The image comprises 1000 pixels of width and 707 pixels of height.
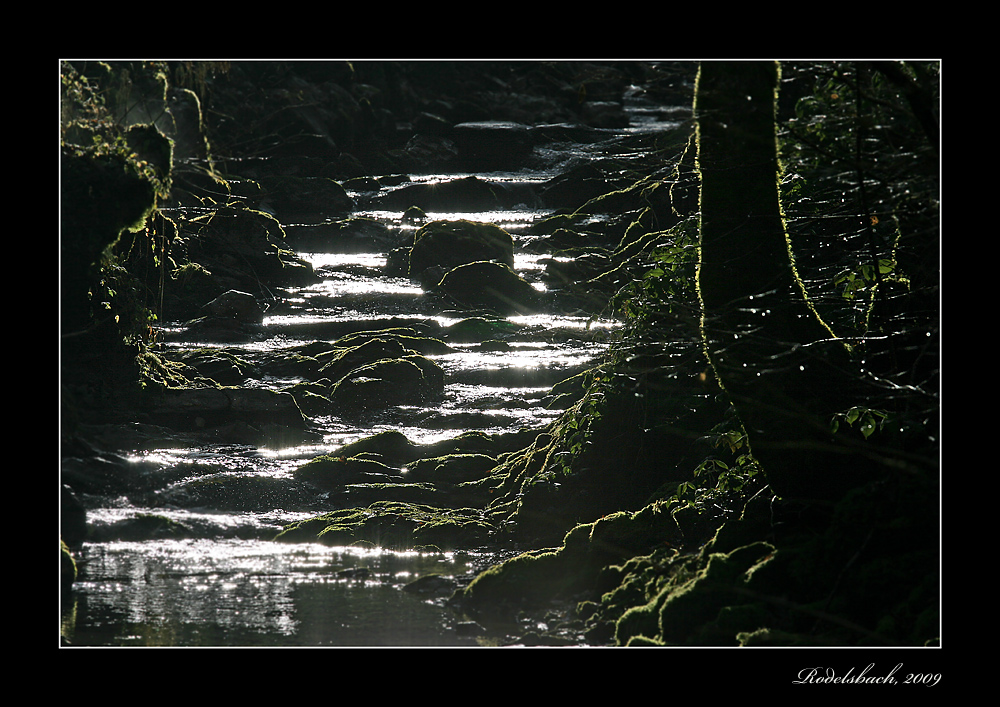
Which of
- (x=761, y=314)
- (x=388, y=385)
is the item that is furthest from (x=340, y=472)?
(x=761, y=314)

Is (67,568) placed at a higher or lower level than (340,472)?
lower

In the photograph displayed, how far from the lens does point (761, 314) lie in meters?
6.32

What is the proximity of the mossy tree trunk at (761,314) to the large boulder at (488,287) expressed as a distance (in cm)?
1618

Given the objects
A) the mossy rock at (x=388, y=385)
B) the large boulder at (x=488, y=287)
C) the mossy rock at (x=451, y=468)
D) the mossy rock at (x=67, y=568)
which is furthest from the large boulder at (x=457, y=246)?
the mossy rock at (x=67, y=568)

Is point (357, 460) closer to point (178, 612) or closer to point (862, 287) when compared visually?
point (178, 612)

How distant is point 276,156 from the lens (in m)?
33.2

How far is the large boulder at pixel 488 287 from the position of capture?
2280 cm

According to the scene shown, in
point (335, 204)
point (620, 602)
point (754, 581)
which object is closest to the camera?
point (754, 581)

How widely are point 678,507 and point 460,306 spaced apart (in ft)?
49.7

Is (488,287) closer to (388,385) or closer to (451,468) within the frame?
(388,385)

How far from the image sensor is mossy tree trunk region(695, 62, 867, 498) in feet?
20.6

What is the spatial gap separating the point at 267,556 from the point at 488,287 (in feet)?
49.3
